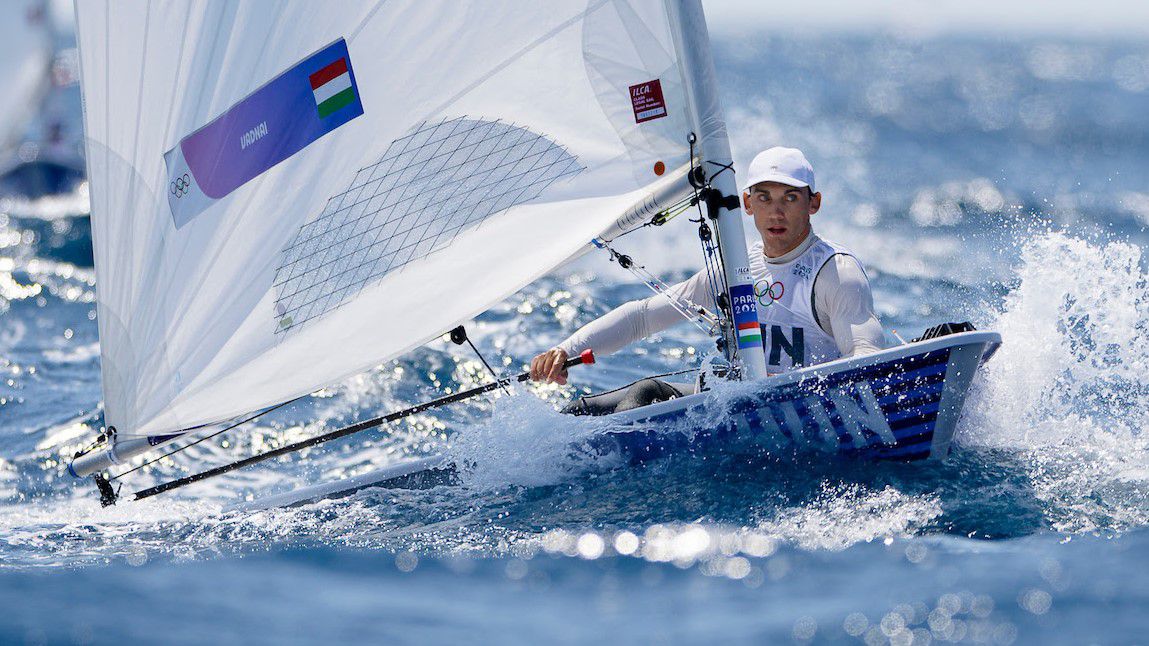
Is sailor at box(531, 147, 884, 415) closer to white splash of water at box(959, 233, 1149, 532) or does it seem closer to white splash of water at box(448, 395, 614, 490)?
white splash of water at box(448, 395, 614, 490)

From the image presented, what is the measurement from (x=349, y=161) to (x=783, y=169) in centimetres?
146

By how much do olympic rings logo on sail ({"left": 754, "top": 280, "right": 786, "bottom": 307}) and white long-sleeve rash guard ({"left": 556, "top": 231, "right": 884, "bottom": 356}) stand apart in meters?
0.06

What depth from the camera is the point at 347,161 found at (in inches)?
157

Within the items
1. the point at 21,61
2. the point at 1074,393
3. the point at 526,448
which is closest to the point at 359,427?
the point at 526,448

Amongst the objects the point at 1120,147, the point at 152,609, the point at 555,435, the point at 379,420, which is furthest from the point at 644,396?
the point at 1120,147

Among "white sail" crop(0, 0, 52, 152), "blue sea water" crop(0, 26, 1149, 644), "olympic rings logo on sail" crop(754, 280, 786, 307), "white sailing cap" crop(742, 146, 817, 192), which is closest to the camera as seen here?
"blue sea water" crop(0, 26, 1149, 644)

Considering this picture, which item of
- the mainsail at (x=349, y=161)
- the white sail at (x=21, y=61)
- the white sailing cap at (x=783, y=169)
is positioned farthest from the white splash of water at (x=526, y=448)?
the white sail at (x=21, y=61)

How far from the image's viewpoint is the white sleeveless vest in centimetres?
423

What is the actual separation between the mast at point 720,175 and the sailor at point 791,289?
29 cm

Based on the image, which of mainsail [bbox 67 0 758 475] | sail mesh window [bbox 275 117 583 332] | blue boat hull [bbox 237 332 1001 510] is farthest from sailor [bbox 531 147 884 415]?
sail mesh window [bbox 275 117 583 332]

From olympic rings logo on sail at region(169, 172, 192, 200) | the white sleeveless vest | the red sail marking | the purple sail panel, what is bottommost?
the white sleeveless vest

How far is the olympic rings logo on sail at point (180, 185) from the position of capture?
4059 mm

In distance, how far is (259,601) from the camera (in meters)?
3.53

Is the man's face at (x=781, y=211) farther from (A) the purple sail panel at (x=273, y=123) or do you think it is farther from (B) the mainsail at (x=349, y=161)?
(A) the purple sail panel at (x=273, y=123)
